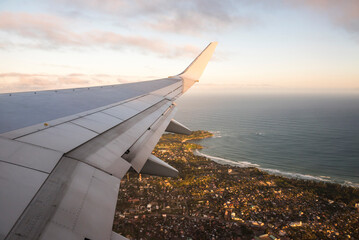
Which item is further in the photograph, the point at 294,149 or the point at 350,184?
the point at 294,149

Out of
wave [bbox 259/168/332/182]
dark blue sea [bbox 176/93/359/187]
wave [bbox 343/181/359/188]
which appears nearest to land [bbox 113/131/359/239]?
wave [bbox 343/181/359/188]

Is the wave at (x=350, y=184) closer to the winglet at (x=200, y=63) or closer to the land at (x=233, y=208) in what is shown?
the land at (x=233, y=208)

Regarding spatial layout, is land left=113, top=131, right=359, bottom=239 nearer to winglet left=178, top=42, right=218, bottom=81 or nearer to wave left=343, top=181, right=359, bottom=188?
wave left=343, top=181, right=359, bottom=188

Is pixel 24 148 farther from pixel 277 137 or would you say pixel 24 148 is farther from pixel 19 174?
pixel 277 137

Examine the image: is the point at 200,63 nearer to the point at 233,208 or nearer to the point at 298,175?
the point at 233,208

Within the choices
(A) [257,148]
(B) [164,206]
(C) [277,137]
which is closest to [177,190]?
(B) [164,206]

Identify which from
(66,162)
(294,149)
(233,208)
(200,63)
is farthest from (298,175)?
(66,162)

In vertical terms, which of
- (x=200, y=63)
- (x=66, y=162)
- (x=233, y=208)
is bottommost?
(x=233, y=208)
